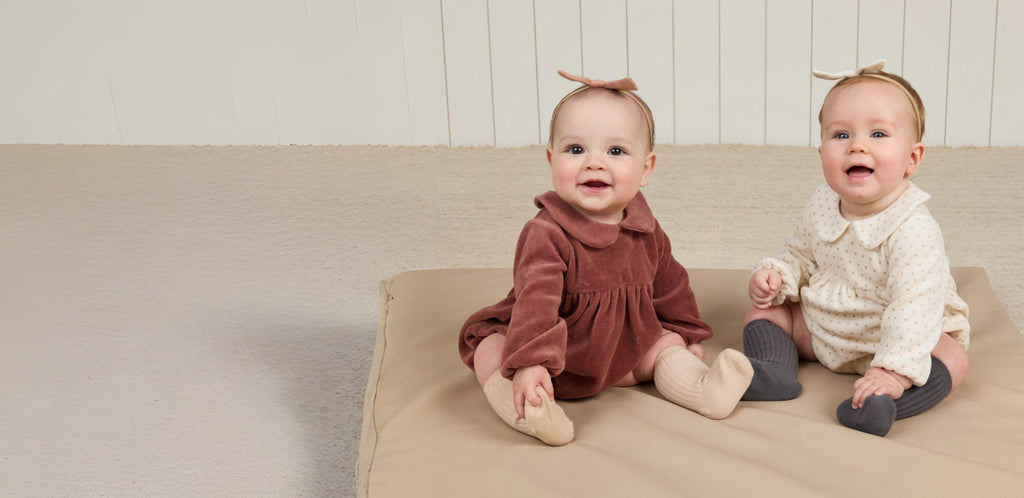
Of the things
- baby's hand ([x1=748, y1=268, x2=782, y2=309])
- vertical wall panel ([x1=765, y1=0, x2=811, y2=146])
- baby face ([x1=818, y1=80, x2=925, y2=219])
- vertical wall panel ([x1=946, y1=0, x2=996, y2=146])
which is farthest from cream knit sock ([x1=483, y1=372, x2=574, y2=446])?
vertical wall panel ([x1=946, y1=0, x2=996, y2=146])

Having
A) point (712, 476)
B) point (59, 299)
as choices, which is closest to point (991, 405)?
point (712, 476)

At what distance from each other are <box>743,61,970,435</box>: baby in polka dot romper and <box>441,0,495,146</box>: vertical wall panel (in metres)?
2.06

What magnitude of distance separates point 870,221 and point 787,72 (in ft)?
6.88

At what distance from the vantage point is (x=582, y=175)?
52.2 inches

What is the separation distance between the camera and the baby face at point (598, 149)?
4.33 feet

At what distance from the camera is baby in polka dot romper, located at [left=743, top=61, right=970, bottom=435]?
51.4 inches

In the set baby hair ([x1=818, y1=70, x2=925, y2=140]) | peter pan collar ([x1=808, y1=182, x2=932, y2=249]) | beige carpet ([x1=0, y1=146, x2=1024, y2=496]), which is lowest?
beige carpet ([x1=0, y1=146, x2=1024, y2=496])

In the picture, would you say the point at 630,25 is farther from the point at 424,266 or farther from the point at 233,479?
the point at 233,479

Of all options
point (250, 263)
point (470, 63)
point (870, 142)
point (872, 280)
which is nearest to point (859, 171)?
point (870, 142)

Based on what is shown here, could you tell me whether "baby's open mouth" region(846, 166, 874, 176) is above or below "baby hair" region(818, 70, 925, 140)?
below

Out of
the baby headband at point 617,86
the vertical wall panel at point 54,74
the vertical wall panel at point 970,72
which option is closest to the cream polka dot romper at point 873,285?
the baby headband at point 617,86

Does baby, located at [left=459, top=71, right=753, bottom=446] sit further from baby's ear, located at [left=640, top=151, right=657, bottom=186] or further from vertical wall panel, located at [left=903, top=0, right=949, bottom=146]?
vertical wall panel, located at [left=903, top=0, right=949, bottom=146]

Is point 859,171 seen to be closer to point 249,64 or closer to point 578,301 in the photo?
point 578,301

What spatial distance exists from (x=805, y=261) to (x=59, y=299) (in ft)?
4.87
